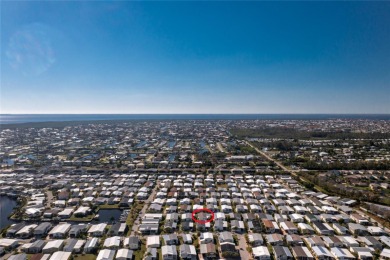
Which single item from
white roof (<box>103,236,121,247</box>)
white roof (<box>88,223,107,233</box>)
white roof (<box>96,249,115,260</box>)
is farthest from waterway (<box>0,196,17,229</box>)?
white roof (<box>96,249,115,260</box>)

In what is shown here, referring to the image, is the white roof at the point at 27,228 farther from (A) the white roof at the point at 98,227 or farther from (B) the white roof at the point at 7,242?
(A) the white roof at the point at 98,227

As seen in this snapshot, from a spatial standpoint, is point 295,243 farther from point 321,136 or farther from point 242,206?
point 321,136

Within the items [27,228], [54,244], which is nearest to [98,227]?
[54,244]

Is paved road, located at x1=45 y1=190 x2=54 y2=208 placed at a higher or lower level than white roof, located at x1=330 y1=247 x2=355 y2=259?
higher

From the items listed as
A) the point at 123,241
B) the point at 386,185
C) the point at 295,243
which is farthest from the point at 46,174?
the point at 386,185

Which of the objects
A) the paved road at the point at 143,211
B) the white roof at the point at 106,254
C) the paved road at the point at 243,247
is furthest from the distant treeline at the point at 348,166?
the white roof at the point at 106,254

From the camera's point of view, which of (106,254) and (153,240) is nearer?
(106,254)

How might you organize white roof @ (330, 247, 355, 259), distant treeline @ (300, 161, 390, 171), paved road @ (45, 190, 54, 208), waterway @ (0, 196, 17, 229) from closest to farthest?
white roof @ (330, 247, 355, 259)
waterway @ (0, 196, 17, 229)
paved road @ (45, 190, 54, 208)
distant treeline @ (300, 161, 390, 171)

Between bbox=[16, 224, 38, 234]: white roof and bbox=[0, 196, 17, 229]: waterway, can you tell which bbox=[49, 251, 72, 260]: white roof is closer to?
bbox=[16, 224, 38, 234]: white roof

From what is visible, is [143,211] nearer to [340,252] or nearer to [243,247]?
[243,247]
